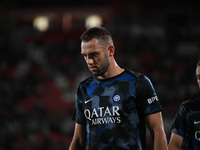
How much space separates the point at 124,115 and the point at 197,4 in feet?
50.1

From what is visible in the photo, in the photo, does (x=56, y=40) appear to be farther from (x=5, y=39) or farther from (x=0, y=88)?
(x=0, y=88)

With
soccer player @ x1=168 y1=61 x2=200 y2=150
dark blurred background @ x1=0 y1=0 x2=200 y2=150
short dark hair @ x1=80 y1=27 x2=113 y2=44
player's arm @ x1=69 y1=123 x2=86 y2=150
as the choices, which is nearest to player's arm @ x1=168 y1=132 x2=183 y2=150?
soccer player @ x1=168 y1=61 x2=200 y2=150

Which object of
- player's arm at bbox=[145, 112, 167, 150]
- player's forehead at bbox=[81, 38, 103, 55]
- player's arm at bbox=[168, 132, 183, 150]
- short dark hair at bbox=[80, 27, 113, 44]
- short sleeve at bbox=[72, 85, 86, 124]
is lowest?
player's arm at bbox=[168, 132, 183, 150]

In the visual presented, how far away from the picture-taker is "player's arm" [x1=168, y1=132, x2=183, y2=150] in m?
2.88

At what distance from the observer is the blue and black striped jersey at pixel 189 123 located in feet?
9.37

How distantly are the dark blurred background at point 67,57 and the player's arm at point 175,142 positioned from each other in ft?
19.1

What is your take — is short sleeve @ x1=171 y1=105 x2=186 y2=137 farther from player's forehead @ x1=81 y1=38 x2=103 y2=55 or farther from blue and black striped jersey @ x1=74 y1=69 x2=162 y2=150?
player's forehead @ x1=81 y1=38 x2=103 y2=55

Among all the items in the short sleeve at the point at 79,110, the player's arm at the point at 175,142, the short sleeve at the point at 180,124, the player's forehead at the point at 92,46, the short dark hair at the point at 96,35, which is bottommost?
the player's arm at the point at 175,142

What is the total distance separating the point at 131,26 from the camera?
50.0 feet

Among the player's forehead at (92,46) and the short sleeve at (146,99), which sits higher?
the player's forehead at (92,46)

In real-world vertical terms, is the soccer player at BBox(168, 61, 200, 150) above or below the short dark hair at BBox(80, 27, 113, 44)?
below

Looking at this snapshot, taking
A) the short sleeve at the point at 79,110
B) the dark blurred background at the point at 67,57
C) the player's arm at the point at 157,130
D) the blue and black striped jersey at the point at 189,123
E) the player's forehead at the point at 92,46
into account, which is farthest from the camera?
the dark blurred background at the point at 67,57

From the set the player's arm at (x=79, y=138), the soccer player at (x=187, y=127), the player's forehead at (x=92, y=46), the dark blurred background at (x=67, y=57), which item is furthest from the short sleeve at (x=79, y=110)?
the dark blurred background at (x=67, y=57)

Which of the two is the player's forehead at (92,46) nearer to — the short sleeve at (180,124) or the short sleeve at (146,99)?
the short sleeve at (146,99)
